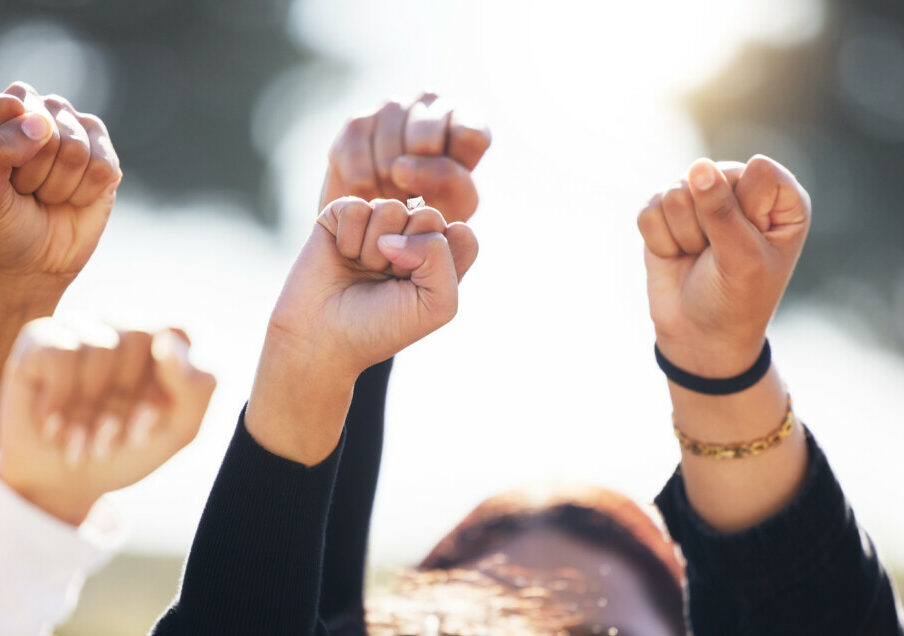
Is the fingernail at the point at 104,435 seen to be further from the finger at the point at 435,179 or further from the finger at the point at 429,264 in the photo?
the finger at the point at 435,179

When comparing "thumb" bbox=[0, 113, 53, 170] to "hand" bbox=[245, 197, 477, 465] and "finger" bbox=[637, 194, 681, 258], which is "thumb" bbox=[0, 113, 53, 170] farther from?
"finger" bbox=[637, 194, 681, 258]

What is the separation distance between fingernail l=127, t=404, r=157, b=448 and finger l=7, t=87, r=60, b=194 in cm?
44

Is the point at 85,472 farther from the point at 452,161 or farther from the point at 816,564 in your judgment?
the point at 816,564

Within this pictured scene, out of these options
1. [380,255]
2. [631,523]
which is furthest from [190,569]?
[631,523]

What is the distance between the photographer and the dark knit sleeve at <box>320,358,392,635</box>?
124 cm

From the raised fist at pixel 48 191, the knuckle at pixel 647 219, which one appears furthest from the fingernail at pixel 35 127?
the knuckle at pixel 647 219

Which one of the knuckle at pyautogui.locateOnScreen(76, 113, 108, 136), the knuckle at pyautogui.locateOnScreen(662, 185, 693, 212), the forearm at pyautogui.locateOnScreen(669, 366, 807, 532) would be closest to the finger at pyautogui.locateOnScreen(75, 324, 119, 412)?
the knuckle at pyautogui.locateOnScreen(76, 113, 108, 136)

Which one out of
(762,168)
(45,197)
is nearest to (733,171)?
(762,168)

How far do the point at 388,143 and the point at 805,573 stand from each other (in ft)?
2.59

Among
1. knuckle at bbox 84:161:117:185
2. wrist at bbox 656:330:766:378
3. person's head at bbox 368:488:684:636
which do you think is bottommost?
person's head at bbox 368:488:684:636

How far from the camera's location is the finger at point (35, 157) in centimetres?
104

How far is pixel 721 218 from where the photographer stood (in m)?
1.01

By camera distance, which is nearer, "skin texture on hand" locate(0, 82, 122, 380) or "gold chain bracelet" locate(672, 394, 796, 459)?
"skin texture on hand" locate(0, 82, 122, 380)

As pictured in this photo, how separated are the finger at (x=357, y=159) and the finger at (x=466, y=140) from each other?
0.13 meters
